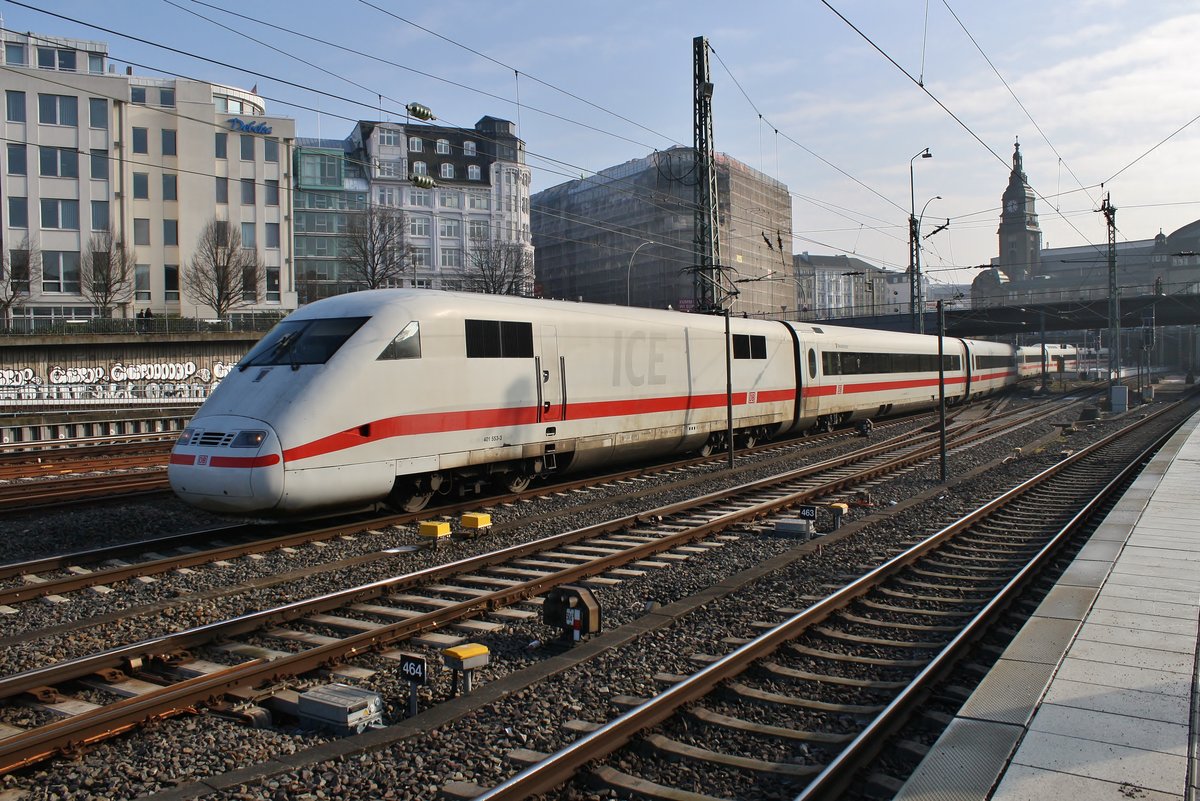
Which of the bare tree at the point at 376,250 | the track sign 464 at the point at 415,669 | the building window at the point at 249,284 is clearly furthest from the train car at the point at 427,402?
the building window at the point at 249,284

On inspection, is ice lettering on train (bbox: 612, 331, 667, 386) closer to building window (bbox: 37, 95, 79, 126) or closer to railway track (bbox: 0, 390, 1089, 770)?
railway track (bbox: 0, 390, 1089, 770)

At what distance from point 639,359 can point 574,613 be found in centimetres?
1014

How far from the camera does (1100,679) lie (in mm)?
5973

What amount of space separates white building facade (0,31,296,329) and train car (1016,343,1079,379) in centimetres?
4701

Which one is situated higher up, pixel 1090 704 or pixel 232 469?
pixel 232 469

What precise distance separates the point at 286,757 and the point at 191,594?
4278 millimetres

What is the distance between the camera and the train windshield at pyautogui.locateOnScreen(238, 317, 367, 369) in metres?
11.4

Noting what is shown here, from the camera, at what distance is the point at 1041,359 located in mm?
63656

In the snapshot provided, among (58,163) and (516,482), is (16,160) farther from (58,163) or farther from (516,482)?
(516,482)

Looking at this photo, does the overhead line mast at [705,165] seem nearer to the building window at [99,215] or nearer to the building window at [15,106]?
the building window at [99,215]

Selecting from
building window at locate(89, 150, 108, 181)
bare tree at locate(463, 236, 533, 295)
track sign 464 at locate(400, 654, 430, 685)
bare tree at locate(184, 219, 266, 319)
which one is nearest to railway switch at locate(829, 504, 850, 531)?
track sign 464 at locate(400, 654, 430, 685)

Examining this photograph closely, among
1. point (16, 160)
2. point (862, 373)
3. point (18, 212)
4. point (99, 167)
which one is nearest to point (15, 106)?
point (16, 160)

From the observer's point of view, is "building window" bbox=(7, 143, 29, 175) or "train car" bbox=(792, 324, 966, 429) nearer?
"train car" bbox=(792, 324, 966, 429)

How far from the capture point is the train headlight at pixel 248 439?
33.7 ft
